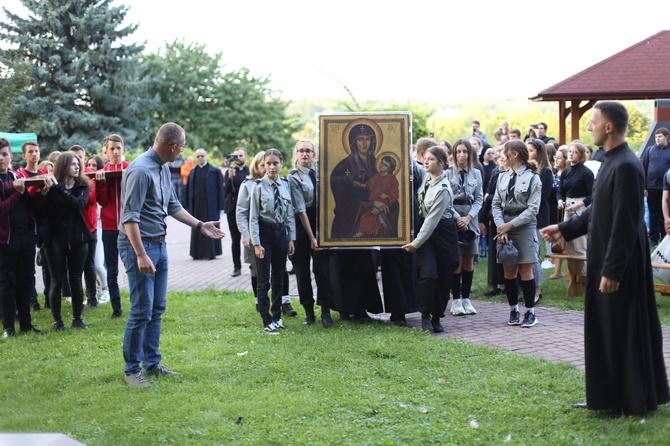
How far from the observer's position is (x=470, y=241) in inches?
419

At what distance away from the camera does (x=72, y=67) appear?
3650 centimetres

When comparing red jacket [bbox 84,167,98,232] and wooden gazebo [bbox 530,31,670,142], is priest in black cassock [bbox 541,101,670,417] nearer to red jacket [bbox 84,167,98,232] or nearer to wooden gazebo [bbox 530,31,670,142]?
red jacket [bbox 84,167,98,232]

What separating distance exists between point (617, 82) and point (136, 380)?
17.2 metres

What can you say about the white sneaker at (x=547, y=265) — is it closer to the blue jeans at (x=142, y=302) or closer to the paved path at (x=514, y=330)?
the paved path at (x=514, y=330)

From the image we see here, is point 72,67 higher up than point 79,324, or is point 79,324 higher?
point 72,67

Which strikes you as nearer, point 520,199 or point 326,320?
point 520,199

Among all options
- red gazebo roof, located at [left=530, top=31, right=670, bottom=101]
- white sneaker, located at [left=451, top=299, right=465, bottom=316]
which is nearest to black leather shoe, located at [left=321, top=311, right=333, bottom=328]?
white sneaker, located at [left=451, top=299, right=465, bottom=316]

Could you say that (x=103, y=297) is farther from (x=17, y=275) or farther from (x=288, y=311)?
(x=288, y=311)

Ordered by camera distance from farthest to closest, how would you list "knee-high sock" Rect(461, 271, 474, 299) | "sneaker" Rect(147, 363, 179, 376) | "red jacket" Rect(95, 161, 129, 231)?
"knee-high sock" Rect(461, 271, 474, 299) < "red jacket" Rect(95, 161, 129, 231) < "sneaker" Rect(147, 363, 179, 376)

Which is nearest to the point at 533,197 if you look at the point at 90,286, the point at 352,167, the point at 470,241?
the point at 470,241

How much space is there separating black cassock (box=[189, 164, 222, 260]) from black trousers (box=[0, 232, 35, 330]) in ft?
23.3

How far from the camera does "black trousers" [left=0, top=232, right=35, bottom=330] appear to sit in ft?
30.5

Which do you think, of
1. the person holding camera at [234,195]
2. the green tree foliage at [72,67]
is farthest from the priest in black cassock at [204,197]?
the green tree foliage at [72,67]

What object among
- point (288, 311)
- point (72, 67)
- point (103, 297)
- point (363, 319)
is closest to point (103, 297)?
point (103, 297)
